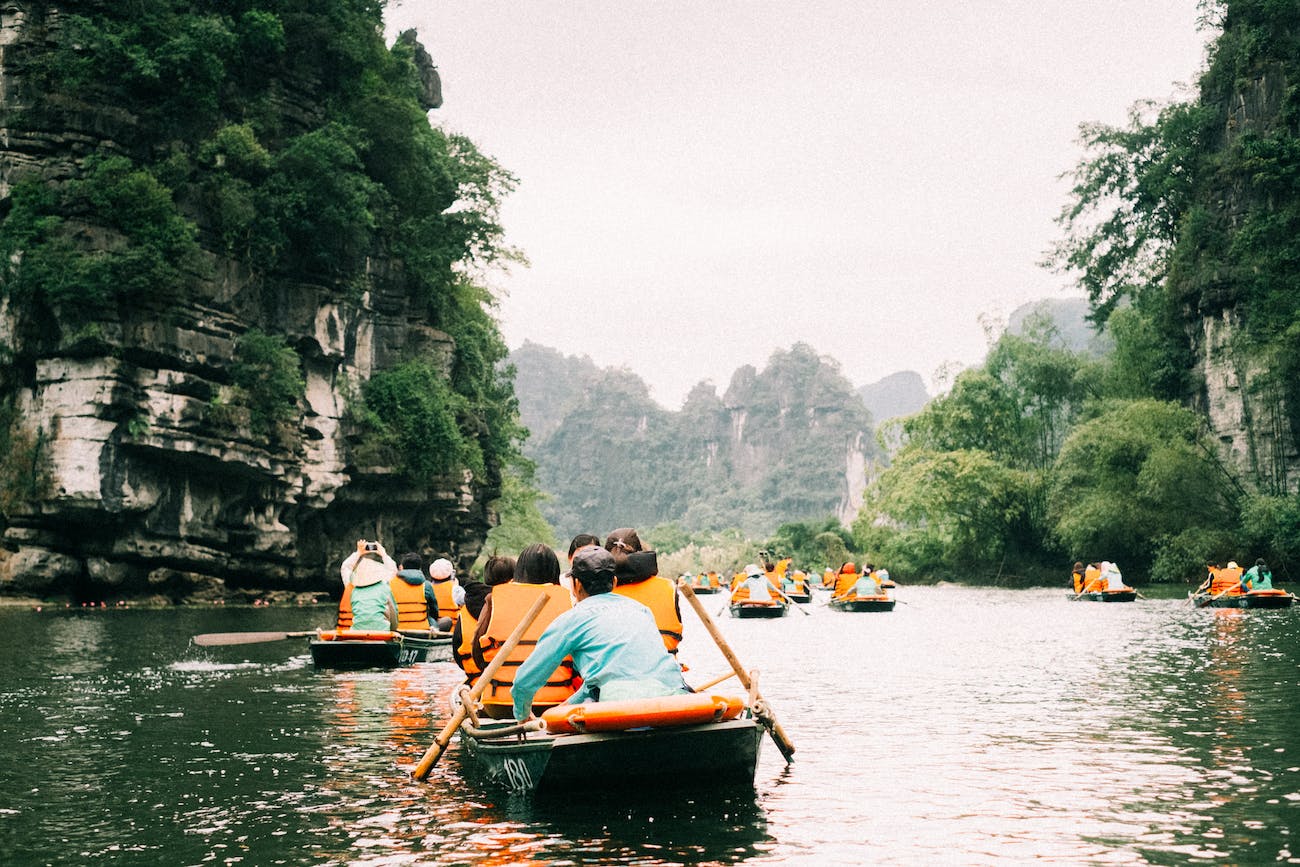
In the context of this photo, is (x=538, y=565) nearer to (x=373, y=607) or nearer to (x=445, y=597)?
(x=373, y=607)

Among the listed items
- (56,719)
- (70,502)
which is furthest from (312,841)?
(70,502)

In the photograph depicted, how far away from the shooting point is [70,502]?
28.0 meters

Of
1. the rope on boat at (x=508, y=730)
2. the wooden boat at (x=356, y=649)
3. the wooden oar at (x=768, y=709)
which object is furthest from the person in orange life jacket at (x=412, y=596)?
the rope on boat at (x=508, y=730)

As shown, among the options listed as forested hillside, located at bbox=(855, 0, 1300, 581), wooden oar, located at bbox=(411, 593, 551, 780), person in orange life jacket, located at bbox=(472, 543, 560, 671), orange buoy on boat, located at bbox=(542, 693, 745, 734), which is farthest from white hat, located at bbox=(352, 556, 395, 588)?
forested hillside, located at bbox=(855, 0, 1300, 581)

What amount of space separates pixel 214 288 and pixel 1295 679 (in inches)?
1034

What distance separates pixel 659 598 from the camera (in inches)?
314

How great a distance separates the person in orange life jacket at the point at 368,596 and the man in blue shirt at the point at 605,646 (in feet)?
27.9

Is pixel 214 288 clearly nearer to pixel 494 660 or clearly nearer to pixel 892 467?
pixel 494 660

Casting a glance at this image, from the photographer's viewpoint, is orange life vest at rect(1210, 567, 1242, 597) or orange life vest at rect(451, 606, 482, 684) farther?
orange life vest at rect(1210, 567, 1242, 597)

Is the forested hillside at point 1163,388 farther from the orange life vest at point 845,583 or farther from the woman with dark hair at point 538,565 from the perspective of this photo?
the woman with dark hair at point 538,565

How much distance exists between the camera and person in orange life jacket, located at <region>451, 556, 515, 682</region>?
922cm

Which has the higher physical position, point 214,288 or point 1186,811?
point 214,288

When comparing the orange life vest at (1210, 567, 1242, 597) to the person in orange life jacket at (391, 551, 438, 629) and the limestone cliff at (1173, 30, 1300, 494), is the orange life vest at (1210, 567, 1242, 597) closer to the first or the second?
the limestone cliff at (1173, 30, 1300, 494)

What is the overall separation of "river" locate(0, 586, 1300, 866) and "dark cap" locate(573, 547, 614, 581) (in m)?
1.31
